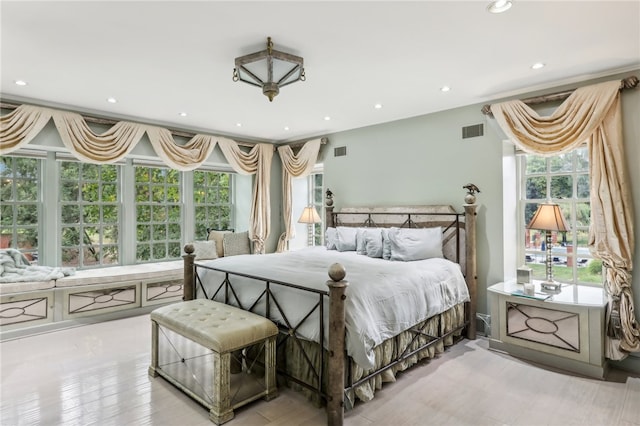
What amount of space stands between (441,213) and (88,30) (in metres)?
3.71

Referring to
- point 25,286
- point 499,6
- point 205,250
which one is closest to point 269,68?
point 499,6

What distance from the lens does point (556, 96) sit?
3309 mm

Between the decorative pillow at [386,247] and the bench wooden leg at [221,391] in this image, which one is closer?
the bench wooden leg at [221,391]

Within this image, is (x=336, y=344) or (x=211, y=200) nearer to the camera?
(x=336, y=344)

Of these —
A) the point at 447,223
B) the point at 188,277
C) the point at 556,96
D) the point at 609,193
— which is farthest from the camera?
the point at 447,223

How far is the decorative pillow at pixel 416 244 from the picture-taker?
3.75 metres

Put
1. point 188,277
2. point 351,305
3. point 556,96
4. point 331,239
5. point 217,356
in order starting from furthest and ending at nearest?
point 331,239, point 188,277, point 556,96, point 351,305, point 217,356

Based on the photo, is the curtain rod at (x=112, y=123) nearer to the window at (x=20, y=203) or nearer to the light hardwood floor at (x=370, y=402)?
the window at (x=20, y=203)

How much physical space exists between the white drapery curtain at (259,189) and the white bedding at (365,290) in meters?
2.10

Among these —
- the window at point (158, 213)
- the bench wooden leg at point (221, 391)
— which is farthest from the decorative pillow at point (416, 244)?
the window at point (158, 213)

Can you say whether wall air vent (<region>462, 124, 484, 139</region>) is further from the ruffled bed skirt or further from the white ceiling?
the ruffled bed skirt

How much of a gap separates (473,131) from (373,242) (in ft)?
5.58

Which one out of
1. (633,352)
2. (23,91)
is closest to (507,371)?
(633,352)

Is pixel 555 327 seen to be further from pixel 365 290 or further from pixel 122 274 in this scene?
pixel 122 274
